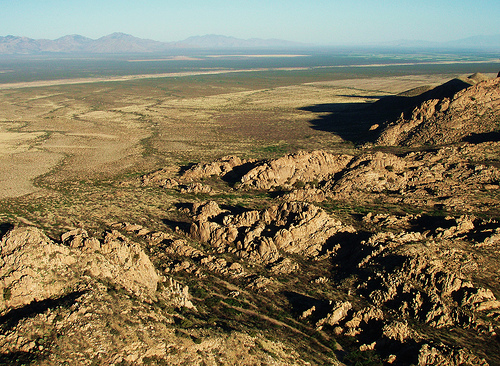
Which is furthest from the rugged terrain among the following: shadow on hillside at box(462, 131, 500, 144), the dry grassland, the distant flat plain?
the distant flat plain

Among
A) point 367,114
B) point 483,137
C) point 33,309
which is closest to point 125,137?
point 367,114

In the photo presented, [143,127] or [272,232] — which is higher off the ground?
[143,127]

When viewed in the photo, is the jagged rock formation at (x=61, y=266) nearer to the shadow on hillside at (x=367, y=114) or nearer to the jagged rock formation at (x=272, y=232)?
the jagged rock formation at (x=272, y=232)

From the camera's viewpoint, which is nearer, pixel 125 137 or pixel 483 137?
pixel 483 137

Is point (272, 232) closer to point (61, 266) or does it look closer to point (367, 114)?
point (61, 266)

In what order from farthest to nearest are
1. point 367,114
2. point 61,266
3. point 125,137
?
1. point 367,114
2. point 125,137
3. point 61,266

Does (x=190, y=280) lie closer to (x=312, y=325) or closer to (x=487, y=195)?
(x=312, y=325)

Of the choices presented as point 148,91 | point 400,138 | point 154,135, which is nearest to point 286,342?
point 400,138
